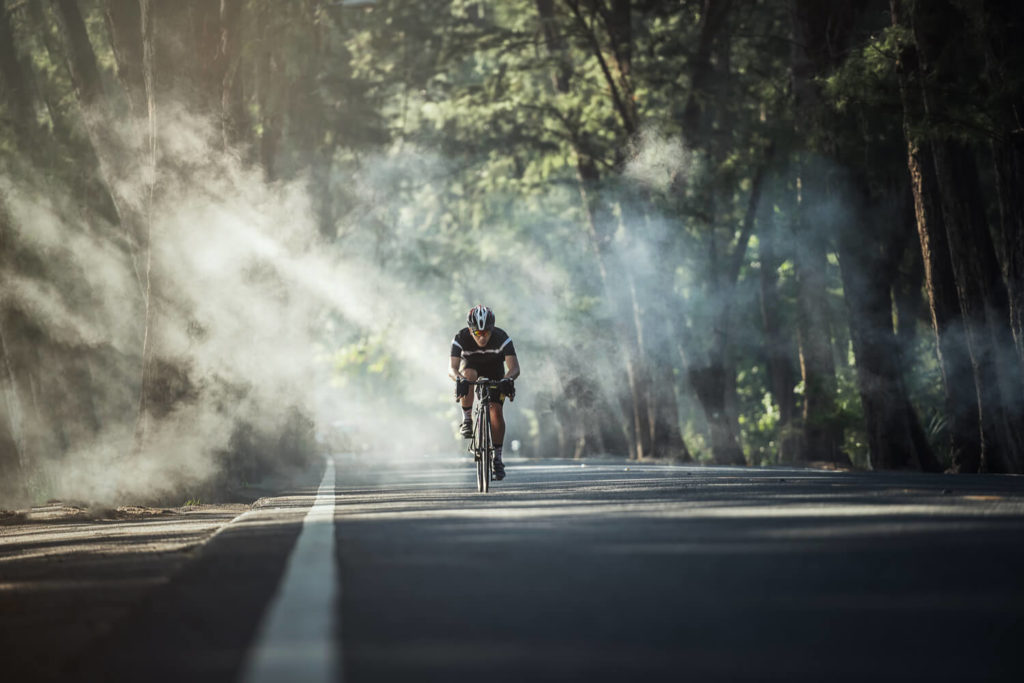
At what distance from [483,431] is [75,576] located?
8.19 m

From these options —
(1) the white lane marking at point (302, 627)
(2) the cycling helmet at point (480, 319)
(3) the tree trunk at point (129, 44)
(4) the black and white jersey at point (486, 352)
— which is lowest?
(1) the white lane marking at point (302, 627)

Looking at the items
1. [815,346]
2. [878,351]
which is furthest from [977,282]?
[815,346]

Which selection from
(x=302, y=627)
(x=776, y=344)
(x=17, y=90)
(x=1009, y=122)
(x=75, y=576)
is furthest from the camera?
(x=776, y=344)

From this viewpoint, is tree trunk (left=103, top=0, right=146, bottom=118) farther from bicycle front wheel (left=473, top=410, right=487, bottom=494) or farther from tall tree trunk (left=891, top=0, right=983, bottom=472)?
tall tree trunk (left=891, top=0, right=983, bottom=472)

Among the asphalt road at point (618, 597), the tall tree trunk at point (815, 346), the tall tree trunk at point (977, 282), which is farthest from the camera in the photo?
the tall tree trunk at point (815, 346)

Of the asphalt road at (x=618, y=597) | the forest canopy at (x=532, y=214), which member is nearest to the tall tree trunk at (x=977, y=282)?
the forest canopy at (x=532, y=214)

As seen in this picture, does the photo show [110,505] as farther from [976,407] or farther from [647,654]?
[647,654]

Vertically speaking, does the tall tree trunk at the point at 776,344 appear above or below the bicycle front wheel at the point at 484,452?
above

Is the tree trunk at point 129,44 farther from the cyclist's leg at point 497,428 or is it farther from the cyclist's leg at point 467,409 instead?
the cyclist's leg at point 497,428

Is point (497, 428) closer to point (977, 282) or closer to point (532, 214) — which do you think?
point (977, 282)

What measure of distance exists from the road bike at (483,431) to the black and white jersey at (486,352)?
0.49 ft

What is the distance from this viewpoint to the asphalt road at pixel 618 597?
17.4 feet

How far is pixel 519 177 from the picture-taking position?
38312 mm

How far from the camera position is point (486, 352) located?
55.5 ft
